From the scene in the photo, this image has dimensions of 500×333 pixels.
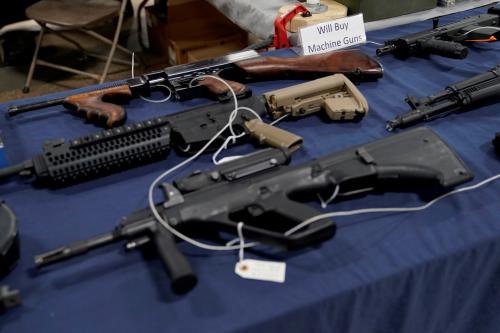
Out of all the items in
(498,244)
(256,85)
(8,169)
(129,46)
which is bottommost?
(129,46)

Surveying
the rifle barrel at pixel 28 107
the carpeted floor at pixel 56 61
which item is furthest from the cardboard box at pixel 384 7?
the carpeted floor at pixel 56 61

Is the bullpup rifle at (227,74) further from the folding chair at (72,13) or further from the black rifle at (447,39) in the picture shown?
the folding chair at (72,13)

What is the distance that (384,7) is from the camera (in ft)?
5.62

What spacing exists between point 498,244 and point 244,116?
1.95ft

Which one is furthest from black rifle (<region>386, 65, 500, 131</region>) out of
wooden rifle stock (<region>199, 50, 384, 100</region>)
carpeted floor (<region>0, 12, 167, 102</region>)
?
carpeted floor (<region>0, 12, 167, 102</region>)

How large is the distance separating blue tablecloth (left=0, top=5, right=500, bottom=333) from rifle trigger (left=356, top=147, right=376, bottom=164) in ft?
0.24

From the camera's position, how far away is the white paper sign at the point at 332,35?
1454 millimetres

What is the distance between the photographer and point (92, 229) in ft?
2.95

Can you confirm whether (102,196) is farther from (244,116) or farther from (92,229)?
(244,116)

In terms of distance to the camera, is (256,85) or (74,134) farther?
(256,85)

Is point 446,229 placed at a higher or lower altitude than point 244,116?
lower

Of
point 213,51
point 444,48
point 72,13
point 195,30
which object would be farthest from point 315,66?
point 72,13

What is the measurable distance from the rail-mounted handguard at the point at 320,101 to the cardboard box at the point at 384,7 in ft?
1.83

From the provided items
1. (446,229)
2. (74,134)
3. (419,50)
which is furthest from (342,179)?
(419,50)
